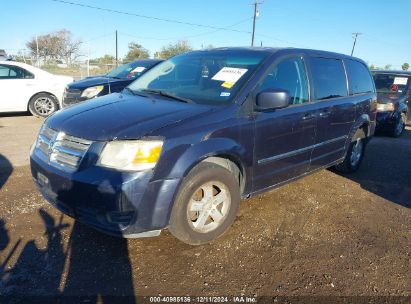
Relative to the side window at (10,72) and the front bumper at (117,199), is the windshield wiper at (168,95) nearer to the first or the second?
the front bumper at (117,199)

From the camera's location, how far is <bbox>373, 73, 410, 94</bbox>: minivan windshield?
961 cm

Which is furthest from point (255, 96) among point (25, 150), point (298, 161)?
point (25, 150)

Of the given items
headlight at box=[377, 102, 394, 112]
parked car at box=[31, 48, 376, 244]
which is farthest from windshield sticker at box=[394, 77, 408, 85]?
parked car at box=[31, 48, 376, 244]

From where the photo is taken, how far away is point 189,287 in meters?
2.75

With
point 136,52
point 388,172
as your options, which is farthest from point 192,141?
point 136,52

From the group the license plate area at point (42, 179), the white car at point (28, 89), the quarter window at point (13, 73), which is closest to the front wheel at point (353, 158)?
the license plate area at point (42, 179)

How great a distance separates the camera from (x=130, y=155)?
2.74 m

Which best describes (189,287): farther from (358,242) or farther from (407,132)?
(407,132)

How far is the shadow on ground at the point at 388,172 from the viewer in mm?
4941

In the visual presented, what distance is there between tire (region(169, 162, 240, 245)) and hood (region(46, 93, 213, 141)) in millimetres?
500

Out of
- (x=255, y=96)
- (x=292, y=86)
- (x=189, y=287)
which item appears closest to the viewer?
(x=189, y=287)

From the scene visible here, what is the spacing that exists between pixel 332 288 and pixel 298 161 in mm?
1634

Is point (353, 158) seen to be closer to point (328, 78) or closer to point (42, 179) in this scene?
point (328, 78)

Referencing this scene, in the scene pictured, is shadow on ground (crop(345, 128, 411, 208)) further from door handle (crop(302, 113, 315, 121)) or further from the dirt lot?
door handle (crop(302, 113, 315, 121))
